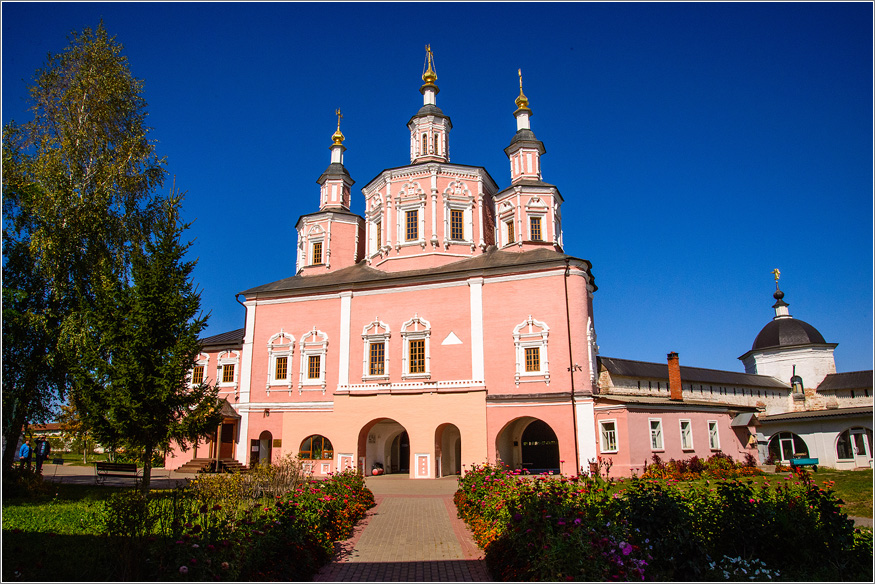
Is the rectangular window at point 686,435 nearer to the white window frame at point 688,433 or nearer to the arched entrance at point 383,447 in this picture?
the white window frame at point 688,433

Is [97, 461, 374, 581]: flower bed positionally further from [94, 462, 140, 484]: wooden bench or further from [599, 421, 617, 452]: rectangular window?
[599, 421, 617, 452]: rectangular window

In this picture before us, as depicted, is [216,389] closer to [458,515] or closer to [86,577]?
[458,515]

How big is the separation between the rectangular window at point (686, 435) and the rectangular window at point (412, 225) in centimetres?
1499

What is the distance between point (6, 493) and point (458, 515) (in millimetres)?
11251

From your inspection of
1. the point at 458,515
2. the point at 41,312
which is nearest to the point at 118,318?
the point at 41,312

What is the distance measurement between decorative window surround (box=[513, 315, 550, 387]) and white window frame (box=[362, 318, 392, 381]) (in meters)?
5.96

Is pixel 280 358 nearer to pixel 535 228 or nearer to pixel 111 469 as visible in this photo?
pixel 111 469

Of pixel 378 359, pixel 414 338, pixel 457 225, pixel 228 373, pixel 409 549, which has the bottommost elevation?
pixel 409 549

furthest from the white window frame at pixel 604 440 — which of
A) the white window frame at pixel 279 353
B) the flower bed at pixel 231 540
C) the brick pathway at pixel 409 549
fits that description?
the white window frame at pixel 279 353

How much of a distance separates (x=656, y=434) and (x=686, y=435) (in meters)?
2.06

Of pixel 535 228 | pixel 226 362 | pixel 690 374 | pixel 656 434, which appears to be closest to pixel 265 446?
pixel 226 362

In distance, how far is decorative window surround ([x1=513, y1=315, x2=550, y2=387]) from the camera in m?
23.2

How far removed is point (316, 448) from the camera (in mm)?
26156

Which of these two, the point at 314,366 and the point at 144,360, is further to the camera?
the point at 314,366
